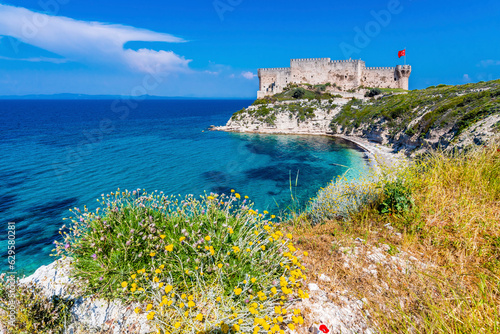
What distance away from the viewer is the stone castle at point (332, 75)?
62.2 metres

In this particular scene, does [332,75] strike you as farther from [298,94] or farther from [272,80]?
[272,80]

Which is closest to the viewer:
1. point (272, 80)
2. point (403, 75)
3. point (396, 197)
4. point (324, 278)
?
point (324, 278)

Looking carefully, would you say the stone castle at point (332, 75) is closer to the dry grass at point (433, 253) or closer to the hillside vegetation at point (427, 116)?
the hillside vegetation at point (427, 116)

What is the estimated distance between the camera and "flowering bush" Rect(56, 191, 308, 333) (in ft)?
8.89

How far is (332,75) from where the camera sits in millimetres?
66312

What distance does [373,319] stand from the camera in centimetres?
281

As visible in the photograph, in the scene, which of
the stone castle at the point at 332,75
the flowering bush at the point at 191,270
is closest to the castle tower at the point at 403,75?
the stone castle at the point at 332,75

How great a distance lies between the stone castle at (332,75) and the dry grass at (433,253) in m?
66.7

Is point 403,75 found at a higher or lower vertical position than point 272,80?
higher

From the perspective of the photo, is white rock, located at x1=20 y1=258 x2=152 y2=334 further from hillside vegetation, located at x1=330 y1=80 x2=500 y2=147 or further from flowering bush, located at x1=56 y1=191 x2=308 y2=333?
hillside vegetation, located at x1=330 y1=80 x2=500 y2=147

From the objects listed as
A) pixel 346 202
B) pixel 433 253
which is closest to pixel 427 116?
pixel 346 202

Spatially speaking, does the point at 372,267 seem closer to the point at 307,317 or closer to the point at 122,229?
the point at 307,317

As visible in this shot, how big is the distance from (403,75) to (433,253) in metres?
70.9

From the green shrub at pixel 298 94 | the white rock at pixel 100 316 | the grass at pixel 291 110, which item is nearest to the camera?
the white rock at pixel 100 316
